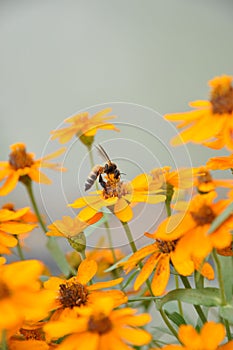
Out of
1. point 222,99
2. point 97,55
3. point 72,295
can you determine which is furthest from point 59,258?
point 97,55

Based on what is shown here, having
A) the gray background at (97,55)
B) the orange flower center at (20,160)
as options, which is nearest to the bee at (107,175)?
the orange flower center at (20,160)

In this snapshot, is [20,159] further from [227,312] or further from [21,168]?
[227,312]

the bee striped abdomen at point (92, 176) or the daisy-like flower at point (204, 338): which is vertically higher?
the bee striped abdomen at point (92, 176)

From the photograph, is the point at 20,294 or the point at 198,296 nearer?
the point at 20,294

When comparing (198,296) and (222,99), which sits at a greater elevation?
(222,99)

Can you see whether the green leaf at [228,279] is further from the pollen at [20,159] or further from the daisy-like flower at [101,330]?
the pollen at [20,159]

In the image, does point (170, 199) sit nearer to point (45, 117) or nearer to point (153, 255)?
point (153, 255)

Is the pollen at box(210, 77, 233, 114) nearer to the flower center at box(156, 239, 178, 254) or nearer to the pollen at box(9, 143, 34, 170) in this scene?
the flower center at box(156, 239, 178, 254)

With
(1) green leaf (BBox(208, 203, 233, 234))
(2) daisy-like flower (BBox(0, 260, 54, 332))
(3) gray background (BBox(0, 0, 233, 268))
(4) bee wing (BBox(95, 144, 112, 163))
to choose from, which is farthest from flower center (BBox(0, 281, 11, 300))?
(3) gray background (BBox(0, 0, 233, 268))
